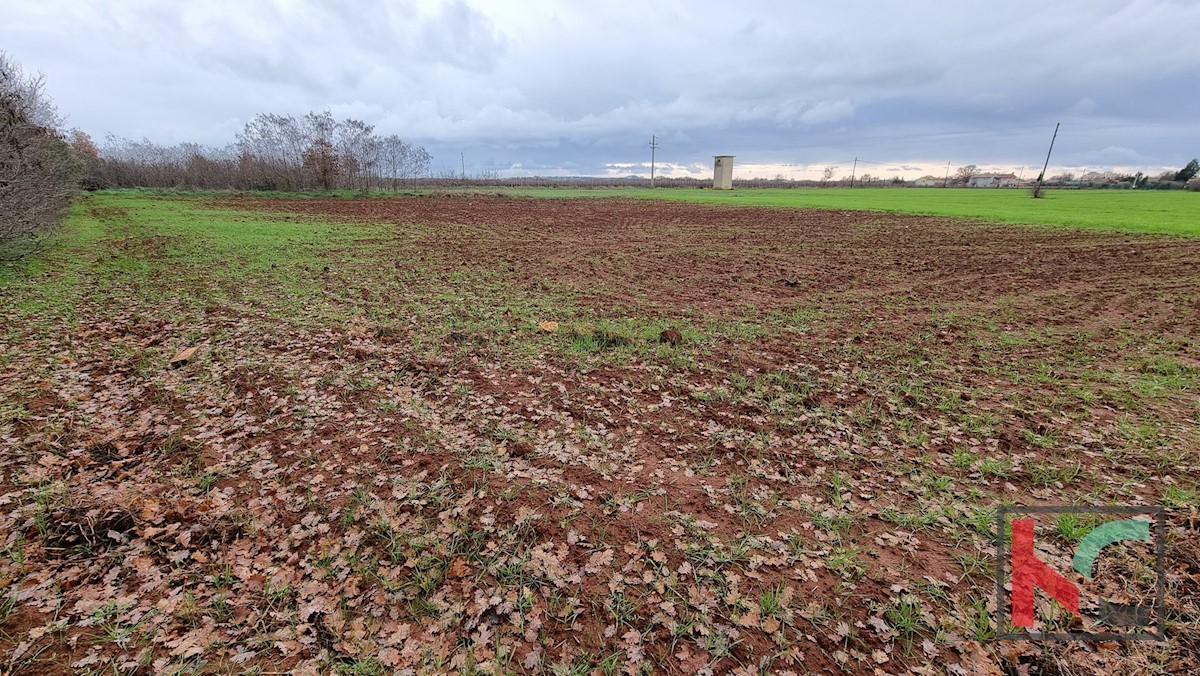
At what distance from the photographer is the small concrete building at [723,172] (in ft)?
296

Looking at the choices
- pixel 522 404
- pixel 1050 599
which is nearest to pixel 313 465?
pixel 522 404

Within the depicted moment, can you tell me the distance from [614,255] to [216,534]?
1533 centimetres

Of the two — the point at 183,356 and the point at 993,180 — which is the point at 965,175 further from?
the point at 183,356

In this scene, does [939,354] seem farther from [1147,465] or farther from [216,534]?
[216,534]

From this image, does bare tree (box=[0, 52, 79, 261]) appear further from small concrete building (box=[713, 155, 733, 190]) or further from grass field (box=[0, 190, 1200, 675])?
small concrete building (box=[713, 155, 733, 190])

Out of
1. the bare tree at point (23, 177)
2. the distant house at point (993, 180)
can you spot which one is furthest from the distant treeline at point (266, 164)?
the distant house at point (993, 180)

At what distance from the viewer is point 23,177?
13.2 m

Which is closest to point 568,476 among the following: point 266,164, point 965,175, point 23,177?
point 23,177

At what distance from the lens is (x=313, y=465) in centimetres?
500

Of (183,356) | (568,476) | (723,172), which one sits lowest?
(568,476)

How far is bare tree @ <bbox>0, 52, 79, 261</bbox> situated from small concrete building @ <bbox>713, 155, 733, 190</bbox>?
88044mm

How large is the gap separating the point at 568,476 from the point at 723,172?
95660 millimetres

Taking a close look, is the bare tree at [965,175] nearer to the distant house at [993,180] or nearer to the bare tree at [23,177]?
the distant house at [993,180]

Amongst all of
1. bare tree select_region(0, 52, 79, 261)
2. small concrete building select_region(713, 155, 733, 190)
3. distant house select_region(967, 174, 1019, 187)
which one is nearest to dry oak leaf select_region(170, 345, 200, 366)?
bare tree select_region(0, 52, 79, 261)
